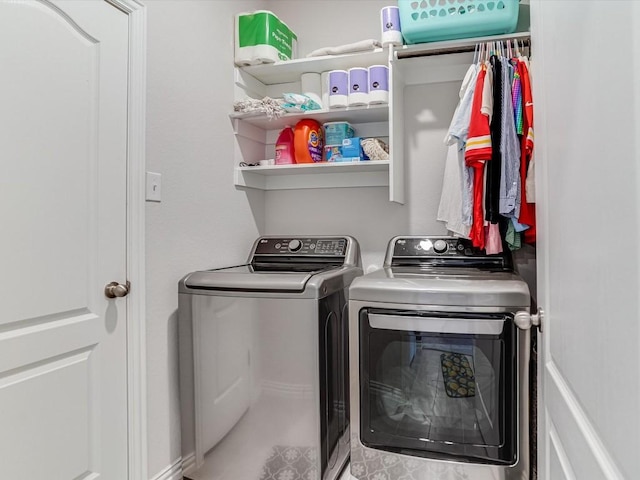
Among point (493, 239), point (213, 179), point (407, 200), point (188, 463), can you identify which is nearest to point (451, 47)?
point (407, 200)

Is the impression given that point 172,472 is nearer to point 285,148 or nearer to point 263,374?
point 263,374

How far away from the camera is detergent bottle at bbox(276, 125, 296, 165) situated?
229cm

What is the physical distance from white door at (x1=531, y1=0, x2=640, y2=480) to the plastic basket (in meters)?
0.91

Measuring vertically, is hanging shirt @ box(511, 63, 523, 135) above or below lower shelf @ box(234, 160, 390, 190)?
above

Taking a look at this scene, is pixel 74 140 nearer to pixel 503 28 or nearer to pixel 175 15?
pixel 175 15

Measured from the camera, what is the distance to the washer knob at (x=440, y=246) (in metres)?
2.07

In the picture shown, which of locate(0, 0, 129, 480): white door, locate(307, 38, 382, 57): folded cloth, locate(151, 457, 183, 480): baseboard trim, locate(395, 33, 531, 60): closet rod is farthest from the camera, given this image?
locate(307, 38, 382, 57): folded cloth

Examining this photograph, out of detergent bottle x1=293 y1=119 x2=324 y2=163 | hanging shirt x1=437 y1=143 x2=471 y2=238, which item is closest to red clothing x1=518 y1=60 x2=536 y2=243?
hanging shirt x1=437 y1=143 x2=471 y2=238

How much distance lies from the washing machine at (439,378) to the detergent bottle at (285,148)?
949 millimetres

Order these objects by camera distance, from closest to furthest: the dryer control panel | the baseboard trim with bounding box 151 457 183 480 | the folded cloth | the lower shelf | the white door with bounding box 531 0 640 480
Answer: the white door with bounding box 531 0 640 480 < the baseboard trim with bounding box 151 457 183 480 < the dryer control panel < the folded cloth < the lower shelf

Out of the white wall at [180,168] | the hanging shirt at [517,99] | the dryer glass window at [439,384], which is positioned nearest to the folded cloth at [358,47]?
the white wall at [180,168]

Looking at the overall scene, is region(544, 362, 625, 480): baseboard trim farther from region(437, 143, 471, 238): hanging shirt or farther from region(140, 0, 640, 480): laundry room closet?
region(437, 143, 471, 238): hanging shirt

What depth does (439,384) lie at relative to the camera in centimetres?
153

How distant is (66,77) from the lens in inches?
53.8
